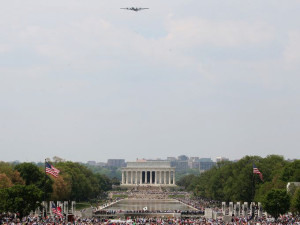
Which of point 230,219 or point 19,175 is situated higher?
point 19,175

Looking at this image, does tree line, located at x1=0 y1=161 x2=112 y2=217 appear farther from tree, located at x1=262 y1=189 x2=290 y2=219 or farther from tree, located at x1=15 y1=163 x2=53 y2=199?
tree, located at x1=262 y1=189 x2=290 y2=219

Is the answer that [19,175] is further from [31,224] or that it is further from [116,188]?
[116,188]

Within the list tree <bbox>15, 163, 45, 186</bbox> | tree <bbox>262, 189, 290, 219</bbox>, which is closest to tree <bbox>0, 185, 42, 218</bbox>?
tree <bbox>15, 163, 45, 186</bbox>

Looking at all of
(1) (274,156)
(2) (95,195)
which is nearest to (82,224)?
(1) (274,156)

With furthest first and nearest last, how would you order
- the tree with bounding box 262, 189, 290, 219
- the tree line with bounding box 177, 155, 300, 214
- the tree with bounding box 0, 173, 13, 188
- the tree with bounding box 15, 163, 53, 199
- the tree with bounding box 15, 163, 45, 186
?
the tree with bounding box 15, 163, 45, 186
the tree with bounding box 15, 163, 53, 199
the tree with bounding box 0, 173, 13, 188
the tree line with bounding box 177, 155, 300, 214
the tree with bounding box 262, 189, 290, 219

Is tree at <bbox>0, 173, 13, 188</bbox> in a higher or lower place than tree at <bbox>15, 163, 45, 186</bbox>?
lower

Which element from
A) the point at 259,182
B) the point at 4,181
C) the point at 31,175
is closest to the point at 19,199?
the point at 4,181

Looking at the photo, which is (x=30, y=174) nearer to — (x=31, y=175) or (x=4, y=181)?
(x=31, y=175)

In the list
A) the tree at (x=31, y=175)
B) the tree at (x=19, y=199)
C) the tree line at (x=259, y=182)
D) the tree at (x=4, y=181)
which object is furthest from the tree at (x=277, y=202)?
the tree at (x=31, y=175)
